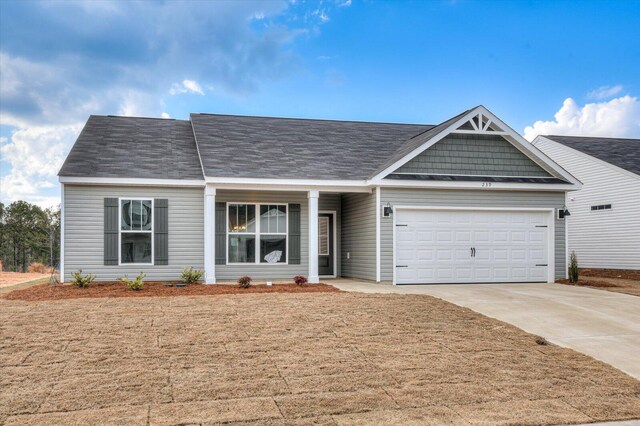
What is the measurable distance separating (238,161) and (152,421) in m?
10.7

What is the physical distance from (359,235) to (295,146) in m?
3.39

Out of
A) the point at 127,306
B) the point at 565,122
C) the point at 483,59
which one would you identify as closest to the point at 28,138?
the point at 127,306

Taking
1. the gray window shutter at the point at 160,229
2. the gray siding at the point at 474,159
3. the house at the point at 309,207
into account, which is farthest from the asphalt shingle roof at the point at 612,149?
the gray window shutter at the point at 160,229

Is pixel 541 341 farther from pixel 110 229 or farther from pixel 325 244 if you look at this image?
pixel 110 229

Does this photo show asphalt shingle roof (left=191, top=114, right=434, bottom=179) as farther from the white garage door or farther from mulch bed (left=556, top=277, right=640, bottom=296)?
mulch bed (left=556, top=277, right=640, bottom=296)

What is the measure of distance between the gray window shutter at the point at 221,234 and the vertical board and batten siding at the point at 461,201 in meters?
4.13

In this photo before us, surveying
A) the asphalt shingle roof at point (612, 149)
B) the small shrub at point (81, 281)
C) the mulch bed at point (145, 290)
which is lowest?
the mulch bed at point (145, 290)

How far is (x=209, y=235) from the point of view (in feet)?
47.0

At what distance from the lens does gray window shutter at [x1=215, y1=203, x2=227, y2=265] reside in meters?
15.4

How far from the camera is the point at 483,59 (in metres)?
20.0

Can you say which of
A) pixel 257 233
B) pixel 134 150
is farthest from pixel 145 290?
pixel 134 150

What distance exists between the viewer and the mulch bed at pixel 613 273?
1844 centimetres

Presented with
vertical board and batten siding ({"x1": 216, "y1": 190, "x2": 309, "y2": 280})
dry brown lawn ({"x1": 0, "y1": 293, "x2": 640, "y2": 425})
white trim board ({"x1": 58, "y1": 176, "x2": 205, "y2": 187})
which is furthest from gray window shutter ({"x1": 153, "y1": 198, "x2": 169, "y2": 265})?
dry brown lawn ({"x1": 0, "y1": 293, "x2": 640, "y2": 425})

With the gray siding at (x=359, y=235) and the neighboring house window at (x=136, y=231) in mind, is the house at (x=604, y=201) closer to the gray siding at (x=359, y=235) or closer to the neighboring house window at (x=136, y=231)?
the gray siding at (x=359, y=235)
